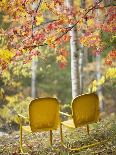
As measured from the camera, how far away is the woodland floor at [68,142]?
22.5ft

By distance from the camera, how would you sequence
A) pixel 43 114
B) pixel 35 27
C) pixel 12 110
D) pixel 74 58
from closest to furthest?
pixel 43 114
pixel 35 27
pixel 74 58
pixel 12 110

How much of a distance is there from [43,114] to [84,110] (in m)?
0.70

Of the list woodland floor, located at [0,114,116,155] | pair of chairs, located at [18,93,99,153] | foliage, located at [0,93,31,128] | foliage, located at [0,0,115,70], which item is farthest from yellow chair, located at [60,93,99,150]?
foliage, located at [0,93,31,128]

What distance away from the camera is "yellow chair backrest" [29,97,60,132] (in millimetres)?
6844

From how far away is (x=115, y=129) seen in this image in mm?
7789

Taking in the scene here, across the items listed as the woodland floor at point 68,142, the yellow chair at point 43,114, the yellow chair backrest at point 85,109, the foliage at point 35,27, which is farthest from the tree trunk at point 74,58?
the yellow chair at point 43,114

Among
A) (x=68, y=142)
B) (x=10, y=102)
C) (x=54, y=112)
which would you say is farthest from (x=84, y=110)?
(x=10, y=102)

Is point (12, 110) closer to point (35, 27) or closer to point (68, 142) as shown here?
point (35, 27)

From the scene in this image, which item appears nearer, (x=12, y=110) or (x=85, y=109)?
(x=85, y=109)

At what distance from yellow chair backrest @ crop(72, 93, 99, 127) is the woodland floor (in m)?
0.48

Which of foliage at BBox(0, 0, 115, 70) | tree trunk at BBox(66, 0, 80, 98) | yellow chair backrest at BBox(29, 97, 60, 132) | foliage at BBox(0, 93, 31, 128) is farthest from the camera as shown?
foliage at BBox(0, 93, 31, 128)

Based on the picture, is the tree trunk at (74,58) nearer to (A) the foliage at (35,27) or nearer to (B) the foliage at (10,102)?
(A) the foliage at (35,27)

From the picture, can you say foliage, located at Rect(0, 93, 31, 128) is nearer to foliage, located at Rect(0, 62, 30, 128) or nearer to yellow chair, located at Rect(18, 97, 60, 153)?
foliage, located at Rect(0, 62, 30, 128)

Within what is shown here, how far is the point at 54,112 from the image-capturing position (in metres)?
7.06
